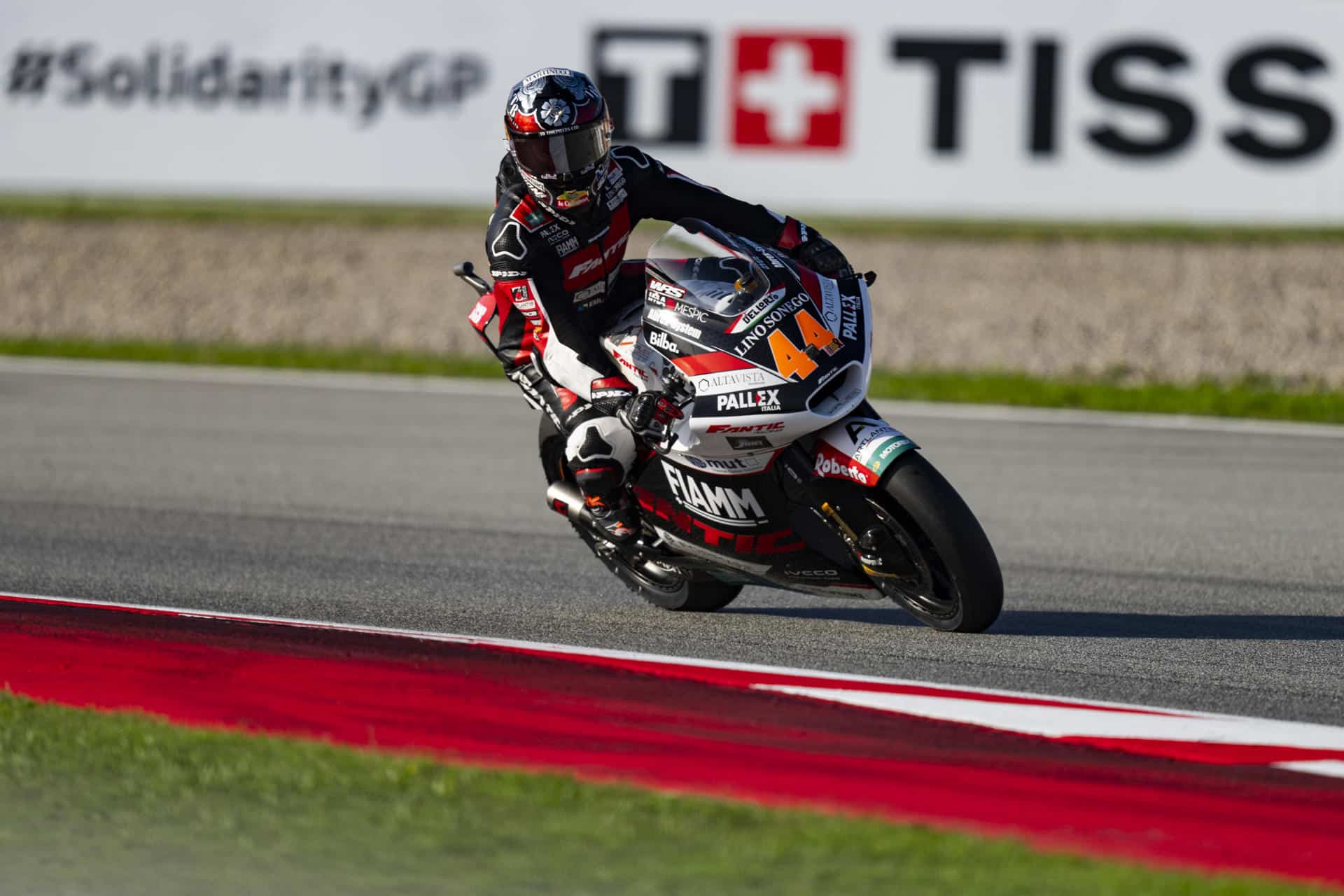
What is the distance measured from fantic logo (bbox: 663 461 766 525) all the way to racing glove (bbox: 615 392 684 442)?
0.96 feet

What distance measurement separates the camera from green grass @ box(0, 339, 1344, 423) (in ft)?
39.9

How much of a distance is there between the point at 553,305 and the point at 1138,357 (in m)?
9.05

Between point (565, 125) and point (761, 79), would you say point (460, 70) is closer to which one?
point (761, 79)

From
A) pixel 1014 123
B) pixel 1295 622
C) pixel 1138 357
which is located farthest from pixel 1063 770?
pixel 1014 123

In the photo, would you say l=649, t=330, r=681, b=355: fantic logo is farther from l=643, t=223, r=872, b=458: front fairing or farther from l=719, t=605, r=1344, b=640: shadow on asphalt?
l=719, t=605, r=1344, b=640: shadow on asphalt

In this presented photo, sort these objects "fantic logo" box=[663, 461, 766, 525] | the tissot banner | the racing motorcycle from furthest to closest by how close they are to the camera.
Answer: the tissot banner, "fantic logo" box=[663, 461, 766, 525], the racing motorcycle

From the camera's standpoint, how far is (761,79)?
17031 millimetres

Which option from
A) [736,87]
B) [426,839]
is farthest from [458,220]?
[426,839]

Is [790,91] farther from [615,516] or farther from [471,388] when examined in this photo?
[615,516]

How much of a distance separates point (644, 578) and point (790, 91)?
36.5 feet

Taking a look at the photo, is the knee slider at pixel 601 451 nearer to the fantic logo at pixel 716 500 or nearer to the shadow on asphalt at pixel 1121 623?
the fantic logo at pixel 716 500

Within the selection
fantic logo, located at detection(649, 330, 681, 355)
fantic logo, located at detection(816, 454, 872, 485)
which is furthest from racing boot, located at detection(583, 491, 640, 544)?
fantic logo, located at detection(816, 454, 872, 485)

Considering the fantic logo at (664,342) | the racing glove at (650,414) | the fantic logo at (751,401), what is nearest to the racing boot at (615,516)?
the racing glove at (650,414)

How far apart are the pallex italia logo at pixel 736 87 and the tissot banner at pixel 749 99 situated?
2 centimetres
